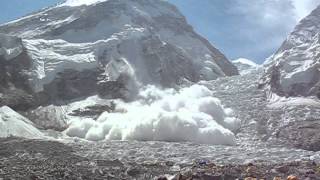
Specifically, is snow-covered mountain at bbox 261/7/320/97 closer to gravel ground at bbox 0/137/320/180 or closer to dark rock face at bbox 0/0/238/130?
dark rock face at bbox 0/0/238/130

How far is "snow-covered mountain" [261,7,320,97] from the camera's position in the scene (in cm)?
11606

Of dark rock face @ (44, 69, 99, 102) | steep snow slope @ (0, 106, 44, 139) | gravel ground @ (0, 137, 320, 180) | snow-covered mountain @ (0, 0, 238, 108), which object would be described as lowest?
gravel ground @ (0, 137, 320, 180)

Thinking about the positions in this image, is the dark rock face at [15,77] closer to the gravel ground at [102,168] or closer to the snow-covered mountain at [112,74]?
the snow-covered mountain at [112,74]

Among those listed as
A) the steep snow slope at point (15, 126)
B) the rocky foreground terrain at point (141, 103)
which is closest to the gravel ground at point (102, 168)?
the rocky foreground terrain at point (141, 103)

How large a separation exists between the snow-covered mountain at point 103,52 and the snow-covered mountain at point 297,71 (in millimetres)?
17525

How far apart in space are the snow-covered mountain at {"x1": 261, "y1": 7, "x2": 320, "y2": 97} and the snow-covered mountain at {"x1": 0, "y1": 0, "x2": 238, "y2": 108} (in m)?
17.5

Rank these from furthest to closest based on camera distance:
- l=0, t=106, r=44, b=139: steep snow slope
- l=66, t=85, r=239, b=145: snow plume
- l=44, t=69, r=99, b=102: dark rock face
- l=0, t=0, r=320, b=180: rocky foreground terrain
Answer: l=44, t=69, r=99, b=102: dark rock face < l=66, t=85, r=239, b=145: snow plume < l=0, t=106, r=44, b=139: steep snow slope < l=0, t=0, r=320, b=180: rocky foreground terrain

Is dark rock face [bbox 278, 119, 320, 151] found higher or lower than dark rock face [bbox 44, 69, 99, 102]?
lower

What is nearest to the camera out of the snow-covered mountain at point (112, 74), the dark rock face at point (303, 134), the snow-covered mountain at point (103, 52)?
the dark rock face at point (303, 134)

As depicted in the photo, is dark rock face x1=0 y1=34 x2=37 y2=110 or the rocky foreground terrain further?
dark rock face x1=0 y1=34 x2=37 y2=110

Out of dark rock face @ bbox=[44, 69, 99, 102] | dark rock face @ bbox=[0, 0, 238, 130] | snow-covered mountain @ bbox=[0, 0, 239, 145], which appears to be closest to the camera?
snow-covered mountain @ bbox=[0, 0, 239, 145]

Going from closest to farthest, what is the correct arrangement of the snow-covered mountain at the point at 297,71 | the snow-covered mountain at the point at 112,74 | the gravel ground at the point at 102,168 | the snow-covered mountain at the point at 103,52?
the gravel ground at the point at 102,168
the snow-covered mountain at the point at 112,74
the snow-covered mountain at the point at 297,71
the snow-covered mountain at the point at 103,52

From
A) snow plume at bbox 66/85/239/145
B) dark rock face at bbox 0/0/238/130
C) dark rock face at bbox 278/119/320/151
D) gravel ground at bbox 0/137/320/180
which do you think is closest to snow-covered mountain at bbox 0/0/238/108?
dark rock face at bbox 0/0/238/130

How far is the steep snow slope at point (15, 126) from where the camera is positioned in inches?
3450
